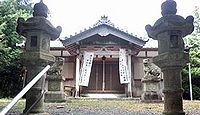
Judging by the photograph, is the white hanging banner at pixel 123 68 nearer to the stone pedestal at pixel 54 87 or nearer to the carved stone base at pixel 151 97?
the carved stone base at pixel 151 97

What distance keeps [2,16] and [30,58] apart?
1929cm

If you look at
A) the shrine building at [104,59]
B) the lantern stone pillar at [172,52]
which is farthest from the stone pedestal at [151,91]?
the lantern stone pillar at [172,52]

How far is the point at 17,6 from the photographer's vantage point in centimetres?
2619

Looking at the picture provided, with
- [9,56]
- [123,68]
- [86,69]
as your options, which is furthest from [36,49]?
[9,56]

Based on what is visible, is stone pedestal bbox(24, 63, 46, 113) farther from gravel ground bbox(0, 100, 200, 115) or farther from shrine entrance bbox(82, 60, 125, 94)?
shrine entrance bbox(82, 60, 125, 94)

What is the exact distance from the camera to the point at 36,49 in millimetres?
4148

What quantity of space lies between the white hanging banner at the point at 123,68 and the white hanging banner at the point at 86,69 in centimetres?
210

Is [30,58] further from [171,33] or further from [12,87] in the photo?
[12,87]

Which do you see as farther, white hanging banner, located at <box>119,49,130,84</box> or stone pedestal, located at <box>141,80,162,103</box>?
white hanging banner, located at <box>119,49,130,84</box>

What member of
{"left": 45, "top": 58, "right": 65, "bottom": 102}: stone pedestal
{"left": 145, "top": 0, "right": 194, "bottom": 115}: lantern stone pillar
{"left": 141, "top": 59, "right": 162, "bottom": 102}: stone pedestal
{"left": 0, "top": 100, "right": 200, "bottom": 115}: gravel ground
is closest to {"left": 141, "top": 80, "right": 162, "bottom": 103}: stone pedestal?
{"left": 141, "top": 59, "right": 162, "bottom": 102}: stone pedestal

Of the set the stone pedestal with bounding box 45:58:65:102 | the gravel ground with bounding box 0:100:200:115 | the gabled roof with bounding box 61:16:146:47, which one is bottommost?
the gravel ground with bounding box 0:100:200:115

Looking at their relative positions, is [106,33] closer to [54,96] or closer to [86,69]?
[86,69]

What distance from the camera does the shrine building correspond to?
643 inches

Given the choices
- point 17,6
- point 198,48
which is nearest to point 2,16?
point 17,6
